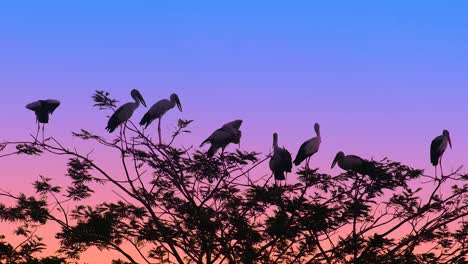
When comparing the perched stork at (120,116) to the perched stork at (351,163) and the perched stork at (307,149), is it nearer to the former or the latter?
the perched stork at (307,149)

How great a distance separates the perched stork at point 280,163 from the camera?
59.4 ft

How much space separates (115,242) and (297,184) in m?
4.57

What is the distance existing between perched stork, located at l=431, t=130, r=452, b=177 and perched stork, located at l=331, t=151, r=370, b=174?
248cm

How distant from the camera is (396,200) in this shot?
708 inches

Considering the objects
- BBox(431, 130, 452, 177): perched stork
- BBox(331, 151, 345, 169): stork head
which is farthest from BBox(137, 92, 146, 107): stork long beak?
BBox(431, 130, 452, 177): perched stork

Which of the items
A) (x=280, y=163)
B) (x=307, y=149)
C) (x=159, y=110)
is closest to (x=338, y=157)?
(x=307, y=149)

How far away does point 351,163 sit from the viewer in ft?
60.7

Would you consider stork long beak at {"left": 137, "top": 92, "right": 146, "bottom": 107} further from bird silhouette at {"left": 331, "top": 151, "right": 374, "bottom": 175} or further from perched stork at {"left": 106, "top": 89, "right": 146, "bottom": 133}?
bird silhouette at {"left": 331, "top": 151, "right": 374, "bottom": 175}

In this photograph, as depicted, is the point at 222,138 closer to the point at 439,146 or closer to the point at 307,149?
the point at 307,149

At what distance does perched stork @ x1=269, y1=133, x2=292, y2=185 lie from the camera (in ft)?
59.4

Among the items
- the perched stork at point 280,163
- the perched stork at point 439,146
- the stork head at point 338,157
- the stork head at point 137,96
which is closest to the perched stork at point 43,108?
the stork head at point 137,96

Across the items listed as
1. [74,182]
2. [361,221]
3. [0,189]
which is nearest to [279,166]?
Answer: [361,221]

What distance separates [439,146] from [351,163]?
11.9 ft

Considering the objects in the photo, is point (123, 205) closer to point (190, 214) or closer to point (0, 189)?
point (190, 214)
